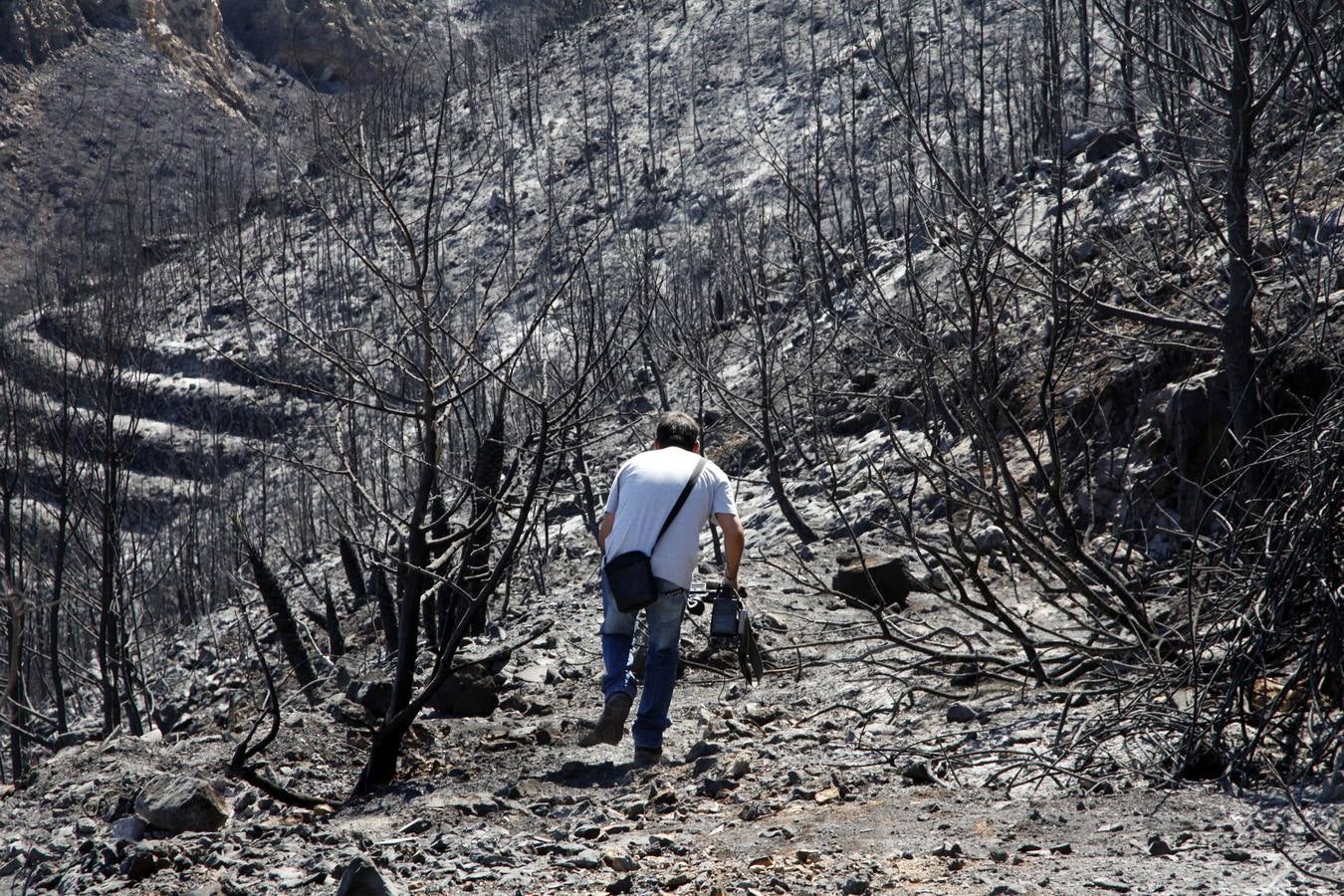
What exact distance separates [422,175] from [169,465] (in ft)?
50.5

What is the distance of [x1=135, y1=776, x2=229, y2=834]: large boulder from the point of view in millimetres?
4258

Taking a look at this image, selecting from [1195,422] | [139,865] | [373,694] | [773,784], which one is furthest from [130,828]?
[1195,422]

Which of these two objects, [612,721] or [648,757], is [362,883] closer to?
[648,757]

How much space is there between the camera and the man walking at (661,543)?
4559mm

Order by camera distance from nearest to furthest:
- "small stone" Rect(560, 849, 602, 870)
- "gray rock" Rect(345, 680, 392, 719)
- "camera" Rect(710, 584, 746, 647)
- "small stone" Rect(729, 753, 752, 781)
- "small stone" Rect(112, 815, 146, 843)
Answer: "small stone" Rect(560, 849, 602, 870), "small stone" Rect(112, 815, 146, 843), "small stone" Rect(729, 753, 752, 781), "camera" Rect(710, 584, 746, 647), "gray rock" Rect(345, 680, 392, 719)

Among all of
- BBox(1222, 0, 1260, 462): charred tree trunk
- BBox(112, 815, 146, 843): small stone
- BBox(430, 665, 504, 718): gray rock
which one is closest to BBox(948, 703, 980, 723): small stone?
BBox(1222, 0, 1260, 462): charred tree trunk

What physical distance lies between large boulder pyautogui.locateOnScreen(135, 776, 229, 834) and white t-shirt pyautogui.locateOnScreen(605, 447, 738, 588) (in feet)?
5.51

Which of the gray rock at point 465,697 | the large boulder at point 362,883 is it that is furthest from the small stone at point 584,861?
the gray rock at point 465,697

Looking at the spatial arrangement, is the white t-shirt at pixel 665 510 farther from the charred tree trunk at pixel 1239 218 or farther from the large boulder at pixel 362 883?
the charred tree trunk at pixel 1239 218

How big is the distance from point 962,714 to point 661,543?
1369 mm

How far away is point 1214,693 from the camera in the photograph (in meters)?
3.73

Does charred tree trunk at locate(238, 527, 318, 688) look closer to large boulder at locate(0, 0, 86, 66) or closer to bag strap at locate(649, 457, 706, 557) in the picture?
bag strap at locate(649, 457, 706, 557)

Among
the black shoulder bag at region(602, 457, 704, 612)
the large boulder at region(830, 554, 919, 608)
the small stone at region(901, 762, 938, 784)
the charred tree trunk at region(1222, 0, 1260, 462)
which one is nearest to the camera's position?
the small stone at region(901, 762, 938, 784)

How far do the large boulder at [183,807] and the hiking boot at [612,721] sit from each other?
1.42 m
